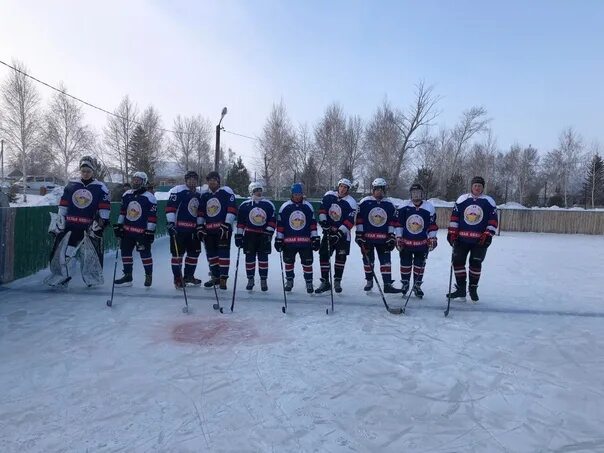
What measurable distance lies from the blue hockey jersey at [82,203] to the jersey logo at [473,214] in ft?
18.8

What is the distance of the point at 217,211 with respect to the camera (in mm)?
7254

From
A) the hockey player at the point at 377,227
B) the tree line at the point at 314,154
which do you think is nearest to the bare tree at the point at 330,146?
the tree line at the point at 314,154

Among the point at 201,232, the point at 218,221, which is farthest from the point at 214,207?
the point at 201,232

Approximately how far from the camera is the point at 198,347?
4.59m

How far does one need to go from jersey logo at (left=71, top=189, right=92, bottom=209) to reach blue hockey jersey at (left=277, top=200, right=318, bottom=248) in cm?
303

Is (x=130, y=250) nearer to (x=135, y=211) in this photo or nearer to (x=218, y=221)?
(x=135, y=211)

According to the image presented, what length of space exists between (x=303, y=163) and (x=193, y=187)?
1730 inches

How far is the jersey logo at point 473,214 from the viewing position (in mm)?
6812

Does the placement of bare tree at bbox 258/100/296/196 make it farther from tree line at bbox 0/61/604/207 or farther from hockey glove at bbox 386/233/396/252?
hockey glove at bbox 386/233/396/252

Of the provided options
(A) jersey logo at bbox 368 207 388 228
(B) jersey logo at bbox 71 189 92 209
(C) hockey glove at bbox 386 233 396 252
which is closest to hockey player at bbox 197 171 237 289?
(B) jersey logo at bbox 71 189 92 209

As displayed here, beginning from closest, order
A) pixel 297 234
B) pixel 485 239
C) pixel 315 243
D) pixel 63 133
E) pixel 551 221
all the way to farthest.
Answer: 1. pixel 485 239
2. pixel 315 243
3. pixel 297 234
4. pixel 551 221
5. pixel 63 133

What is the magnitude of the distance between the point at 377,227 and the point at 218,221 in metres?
2.64

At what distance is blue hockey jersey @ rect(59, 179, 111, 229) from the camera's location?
22.5ft

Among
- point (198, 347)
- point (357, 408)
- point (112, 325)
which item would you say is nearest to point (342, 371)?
point (357, 408)
